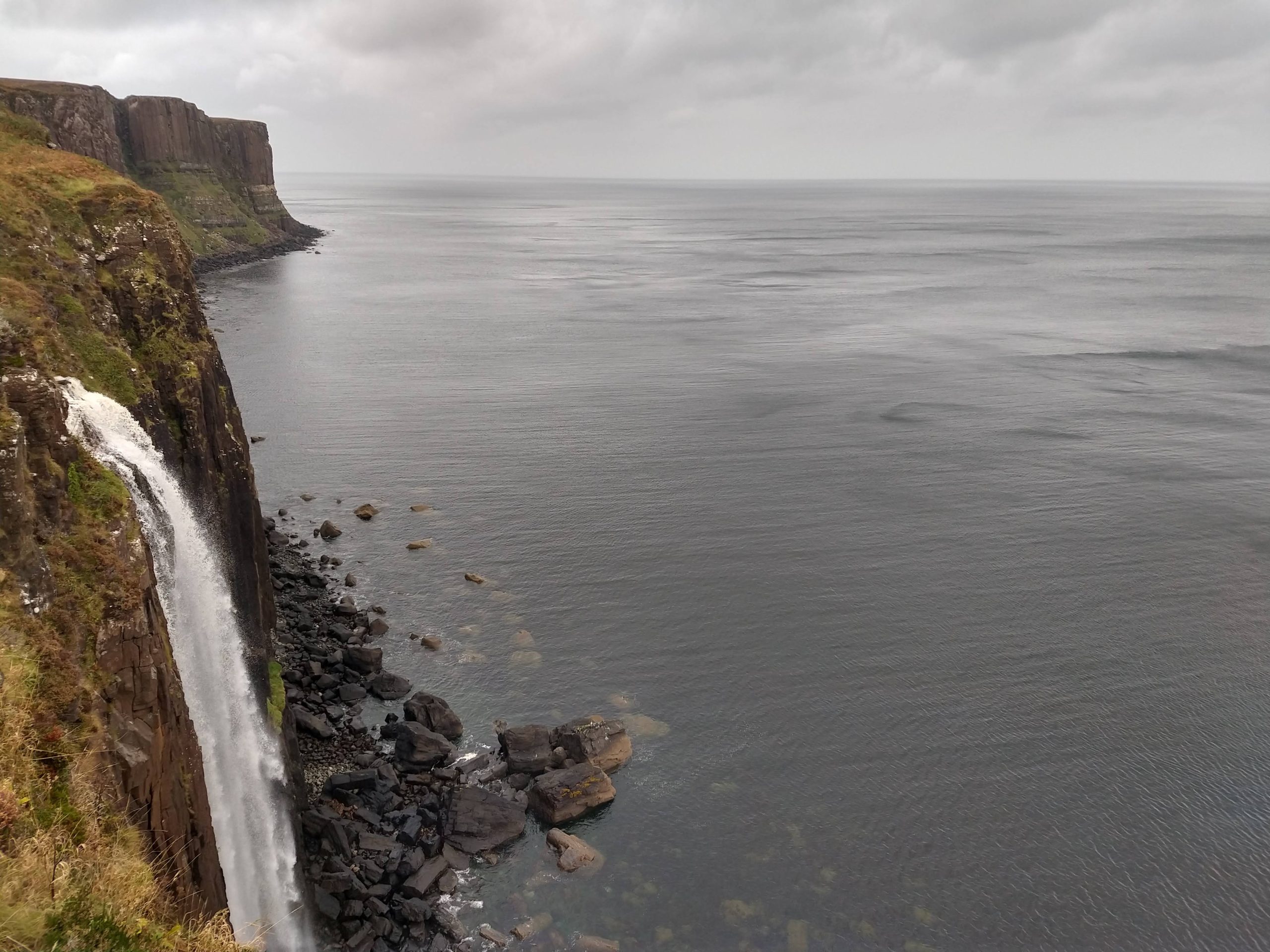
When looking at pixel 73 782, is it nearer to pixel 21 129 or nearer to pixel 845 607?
pixel 21 129

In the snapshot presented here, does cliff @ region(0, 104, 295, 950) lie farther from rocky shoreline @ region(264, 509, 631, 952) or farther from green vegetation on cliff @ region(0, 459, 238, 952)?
rocky shoreline @ region(264, 509, 631, 952)

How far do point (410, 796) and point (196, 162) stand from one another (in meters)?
166

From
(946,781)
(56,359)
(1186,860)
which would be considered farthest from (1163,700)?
(56,359)

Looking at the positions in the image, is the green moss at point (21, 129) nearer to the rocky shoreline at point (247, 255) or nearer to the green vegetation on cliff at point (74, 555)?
the green vegetation on cliff at point (74, 555)

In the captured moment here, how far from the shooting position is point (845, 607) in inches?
1738

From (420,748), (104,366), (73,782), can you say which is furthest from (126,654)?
(420,748)

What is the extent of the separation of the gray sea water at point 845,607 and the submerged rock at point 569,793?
0.87 m

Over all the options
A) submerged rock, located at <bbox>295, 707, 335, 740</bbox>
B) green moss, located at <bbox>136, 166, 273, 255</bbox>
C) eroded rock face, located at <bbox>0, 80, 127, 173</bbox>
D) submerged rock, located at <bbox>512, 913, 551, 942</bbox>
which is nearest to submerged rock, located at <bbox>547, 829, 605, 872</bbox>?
submerged rock, located at <bbox>512, 913, 551, 942</bbox>

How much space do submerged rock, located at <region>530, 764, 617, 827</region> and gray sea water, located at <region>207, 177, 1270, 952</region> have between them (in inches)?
34.3

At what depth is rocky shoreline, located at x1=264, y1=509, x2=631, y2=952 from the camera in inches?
1043

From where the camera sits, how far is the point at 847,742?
34750 millimetres

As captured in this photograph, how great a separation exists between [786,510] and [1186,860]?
2896cm

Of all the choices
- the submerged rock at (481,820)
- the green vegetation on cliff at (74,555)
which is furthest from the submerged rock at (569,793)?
the green vegetation on cliff at (74,555)

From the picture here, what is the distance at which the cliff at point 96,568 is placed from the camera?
14.4 m
